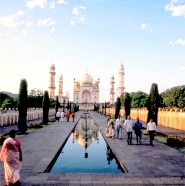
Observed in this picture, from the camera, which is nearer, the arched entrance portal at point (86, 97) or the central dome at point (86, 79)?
the central dome at point (86, 79)

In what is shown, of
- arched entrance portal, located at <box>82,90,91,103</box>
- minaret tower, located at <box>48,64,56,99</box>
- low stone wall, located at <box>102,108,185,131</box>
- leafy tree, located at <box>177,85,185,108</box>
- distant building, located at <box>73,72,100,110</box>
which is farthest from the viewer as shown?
arched entrance portal, located at <box>82,90,91,103</box>

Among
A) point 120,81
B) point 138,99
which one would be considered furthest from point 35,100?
point 120,81

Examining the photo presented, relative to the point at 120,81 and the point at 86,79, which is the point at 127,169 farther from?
the point at 86,79

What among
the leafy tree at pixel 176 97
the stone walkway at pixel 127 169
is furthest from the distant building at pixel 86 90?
the stone walkway at pixel 127 169

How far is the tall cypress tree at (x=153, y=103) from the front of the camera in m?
16.7

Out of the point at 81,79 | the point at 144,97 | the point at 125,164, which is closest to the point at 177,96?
the point at 144,97

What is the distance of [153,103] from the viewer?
16.8 meters

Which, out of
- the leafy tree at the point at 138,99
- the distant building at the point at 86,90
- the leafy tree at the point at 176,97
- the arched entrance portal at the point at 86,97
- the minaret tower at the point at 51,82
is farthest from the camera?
the arched entrance portal at the point at 86,97

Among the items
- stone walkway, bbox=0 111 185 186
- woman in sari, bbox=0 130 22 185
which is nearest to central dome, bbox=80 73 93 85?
stone walkway, bbox=0 111 185 186

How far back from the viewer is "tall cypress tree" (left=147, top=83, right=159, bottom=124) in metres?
16.7

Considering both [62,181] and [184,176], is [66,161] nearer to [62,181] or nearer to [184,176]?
[62,181]

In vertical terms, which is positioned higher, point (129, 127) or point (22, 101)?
point (22, 101)

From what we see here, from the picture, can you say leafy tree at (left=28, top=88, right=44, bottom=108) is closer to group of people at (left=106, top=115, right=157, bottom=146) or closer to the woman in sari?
group of people at (left=106, top=115, right=157, bottom=146)

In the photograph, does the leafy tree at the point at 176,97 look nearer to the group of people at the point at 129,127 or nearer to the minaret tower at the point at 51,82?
the group of people at the point at 129,127
